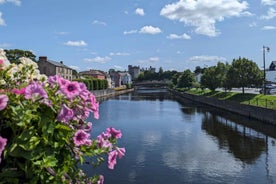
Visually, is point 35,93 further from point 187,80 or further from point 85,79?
point 187,80

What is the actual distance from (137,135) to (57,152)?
27.0 m

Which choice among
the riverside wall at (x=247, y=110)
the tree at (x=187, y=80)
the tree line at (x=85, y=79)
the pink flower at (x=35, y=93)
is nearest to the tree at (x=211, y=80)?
the riverside wall at (x=247, y=110)

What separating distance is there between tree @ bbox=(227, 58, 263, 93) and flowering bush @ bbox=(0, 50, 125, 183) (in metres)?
51.1

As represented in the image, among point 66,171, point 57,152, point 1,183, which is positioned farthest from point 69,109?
point 1,183

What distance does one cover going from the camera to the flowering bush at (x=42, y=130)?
2037mm

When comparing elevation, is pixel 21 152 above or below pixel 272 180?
above

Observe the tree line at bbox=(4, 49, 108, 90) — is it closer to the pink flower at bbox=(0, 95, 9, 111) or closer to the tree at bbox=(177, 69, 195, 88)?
the tree at bbox=(177, 69, 195, 88)

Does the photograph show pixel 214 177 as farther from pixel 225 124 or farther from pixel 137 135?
pixel 225 124

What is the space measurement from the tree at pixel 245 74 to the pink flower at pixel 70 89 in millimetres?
51145

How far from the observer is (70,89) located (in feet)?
7.72

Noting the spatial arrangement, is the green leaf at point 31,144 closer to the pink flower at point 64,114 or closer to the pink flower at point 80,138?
the pink flower at point 64,114

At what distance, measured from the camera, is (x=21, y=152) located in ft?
6.66

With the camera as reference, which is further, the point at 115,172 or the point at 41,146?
the point at 115,172

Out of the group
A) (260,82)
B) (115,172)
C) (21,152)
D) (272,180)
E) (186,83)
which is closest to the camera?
(21,152)
